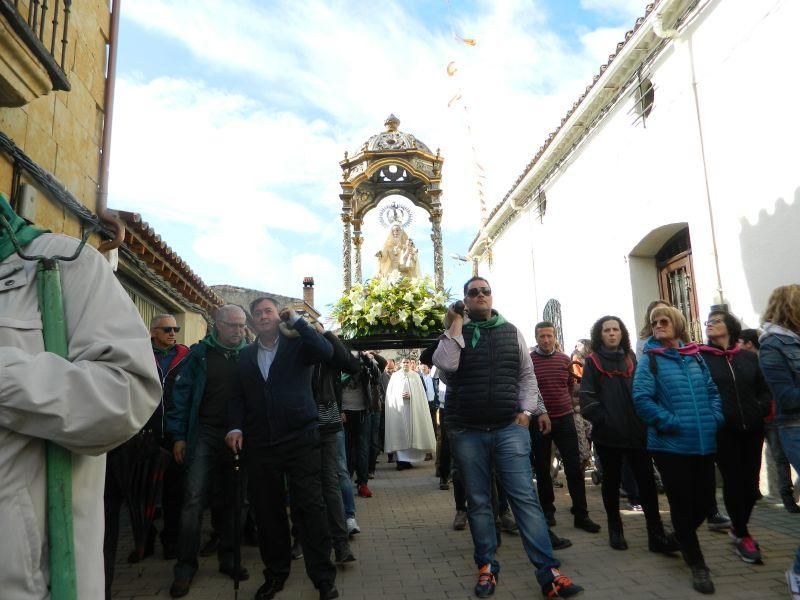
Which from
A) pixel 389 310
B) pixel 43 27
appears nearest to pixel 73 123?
pixel 43 27

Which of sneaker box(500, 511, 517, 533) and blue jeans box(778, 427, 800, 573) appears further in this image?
sneaker box(500, 511, 517, 533)

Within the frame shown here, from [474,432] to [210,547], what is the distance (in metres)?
2.74

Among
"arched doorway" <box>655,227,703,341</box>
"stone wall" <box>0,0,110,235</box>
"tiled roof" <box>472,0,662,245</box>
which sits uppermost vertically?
"tiled roof" <box>472,0,662,245</box>

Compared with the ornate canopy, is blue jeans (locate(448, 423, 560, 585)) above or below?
below

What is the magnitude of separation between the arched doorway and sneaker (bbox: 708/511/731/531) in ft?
12.2

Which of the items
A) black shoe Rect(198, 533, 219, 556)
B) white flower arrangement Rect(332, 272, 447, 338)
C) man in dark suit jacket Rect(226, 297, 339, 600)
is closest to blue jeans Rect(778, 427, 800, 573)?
man in dark suit jacket Rect(226, 297, 339, 600)

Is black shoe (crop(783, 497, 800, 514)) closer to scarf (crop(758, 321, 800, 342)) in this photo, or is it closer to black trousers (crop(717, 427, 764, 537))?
black trousers (crop(717, 427, 764, 537))

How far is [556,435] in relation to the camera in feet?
19.9

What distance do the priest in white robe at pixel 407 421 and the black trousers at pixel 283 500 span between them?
6.72m

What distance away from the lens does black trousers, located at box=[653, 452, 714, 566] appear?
426 centimetres

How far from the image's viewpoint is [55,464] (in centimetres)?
139

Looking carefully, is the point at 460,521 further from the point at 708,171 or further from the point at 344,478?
the point at 708,171

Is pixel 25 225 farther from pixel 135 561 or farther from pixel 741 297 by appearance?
pixel 741 297

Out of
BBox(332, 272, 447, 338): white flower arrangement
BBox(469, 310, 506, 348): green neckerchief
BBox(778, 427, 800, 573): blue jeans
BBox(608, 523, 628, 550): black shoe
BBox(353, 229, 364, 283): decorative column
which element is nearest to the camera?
BBox(778, 427, 800, 573): blue jeans
